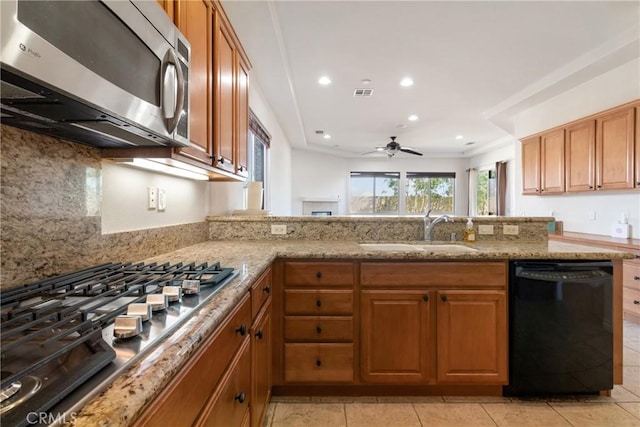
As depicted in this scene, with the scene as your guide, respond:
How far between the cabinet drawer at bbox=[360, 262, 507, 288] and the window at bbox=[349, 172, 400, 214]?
7036 mm

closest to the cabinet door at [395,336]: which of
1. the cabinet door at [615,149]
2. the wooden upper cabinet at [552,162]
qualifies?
the cabinet door at [615,149]

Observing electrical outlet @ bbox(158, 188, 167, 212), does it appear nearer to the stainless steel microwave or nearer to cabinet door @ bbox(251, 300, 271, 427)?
the stainless steel microwave

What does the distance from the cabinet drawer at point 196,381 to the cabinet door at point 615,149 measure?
4.09 meters

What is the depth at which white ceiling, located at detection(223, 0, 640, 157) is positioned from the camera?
2451mm

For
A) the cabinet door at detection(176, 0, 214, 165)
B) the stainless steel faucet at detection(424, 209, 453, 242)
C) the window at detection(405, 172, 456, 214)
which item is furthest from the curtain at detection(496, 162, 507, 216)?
the cabinet door at detection(176, 0, 214, 165)

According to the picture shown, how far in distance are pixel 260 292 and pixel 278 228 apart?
3.19ft

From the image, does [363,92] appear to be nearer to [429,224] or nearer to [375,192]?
[429,224]

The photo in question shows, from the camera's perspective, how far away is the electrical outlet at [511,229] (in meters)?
2.44

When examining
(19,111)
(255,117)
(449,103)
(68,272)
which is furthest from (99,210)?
(449,103)

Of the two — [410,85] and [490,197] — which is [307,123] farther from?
[490,197]

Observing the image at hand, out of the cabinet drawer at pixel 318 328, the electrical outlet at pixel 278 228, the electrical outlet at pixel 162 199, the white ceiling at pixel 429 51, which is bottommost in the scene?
the cabinet drawer at pixel 318 328

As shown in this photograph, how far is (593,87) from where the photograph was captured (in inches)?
146

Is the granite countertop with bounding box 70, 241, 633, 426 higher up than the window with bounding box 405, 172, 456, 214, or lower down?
lower down

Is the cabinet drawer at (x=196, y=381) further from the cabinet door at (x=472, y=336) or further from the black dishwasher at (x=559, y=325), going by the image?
the black dishwasher at (x=559, y=325)
